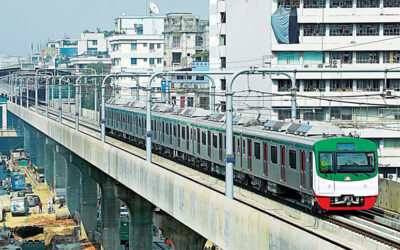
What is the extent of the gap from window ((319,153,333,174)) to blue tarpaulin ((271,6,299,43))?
3825 cm

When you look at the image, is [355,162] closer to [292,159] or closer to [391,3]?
[292,159]

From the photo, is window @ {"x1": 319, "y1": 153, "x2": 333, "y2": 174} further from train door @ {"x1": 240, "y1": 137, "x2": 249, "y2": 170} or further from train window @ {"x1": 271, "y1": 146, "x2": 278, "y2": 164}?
train door @ {"x1": 240, "y1": 137, "x2": 249, "y2": 170}

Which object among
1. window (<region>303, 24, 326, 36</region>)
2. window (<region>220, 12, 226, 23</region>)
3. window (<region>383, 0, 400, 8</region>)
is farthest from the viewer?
window (<region>220, 12, 226, 23</region>)

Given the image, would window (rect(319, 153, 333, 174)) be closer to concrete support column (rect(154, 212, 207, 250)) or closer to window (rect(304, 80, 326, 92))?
concrete support column (rect(154, 212, 207, 250))

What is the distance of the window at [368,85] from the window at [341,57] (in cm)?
209

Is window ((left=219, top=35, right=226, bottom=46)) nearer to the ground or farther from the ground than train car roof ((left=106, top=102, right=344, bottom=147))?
farther from the ground

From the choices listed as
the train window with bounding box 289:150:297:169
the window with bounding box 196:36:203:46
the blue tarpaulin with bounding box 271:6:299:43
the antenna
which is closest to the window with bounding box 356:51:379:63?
the blue tarpaulin with bounding box 271:6:299:43

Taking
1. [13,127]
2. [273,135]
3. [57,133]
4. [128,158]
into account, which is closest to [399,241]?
[273,135]

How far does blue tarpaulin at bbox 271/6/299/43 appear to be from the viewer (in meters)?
59.2

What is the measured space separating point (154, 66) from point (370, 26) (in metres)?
65.6

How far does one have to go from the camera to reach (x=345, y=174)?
72.8 ft

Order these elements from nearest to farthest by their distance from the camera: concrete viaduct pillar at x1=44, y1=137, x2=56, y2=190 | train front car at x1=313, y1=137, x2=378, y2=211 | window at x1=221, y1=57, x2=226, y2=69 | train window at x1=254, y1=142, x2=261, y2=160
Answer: train front car at x1=313, y1=137, x2=378, y2=211
train window at x1=254, y1=142, x2=261, y2=160
window at x1=221, y1=57, x2=226, y2=69
concrete viaduct pillar at x1=44, y1=137, x2=56, y2=190

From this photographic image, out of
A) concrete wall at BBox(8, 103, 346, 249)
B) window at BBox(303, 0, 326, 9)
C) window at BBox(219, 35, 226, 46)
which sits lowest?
concrete wall at BBox(8, 103, 346, 249)

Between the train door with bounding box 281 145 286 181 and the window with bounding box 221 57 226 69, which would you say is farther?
the window with bounding box 221 57 226 69
